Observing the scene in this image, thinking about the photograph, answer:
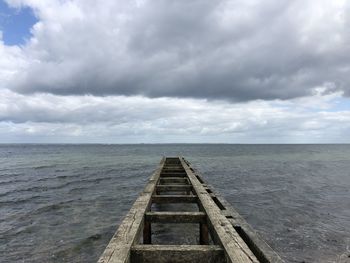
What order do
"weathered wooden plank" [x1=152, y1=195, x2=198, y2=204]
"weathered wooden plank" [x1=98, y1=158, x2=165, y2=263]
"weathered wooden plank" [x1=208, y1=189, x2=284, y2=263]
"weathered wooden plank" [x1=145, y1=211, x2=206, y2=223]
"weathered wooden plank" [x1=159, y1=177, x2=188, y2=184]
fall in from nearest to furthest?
"weathered wooden plank" [x1=98, y1=158, x2=165, y2=263] < "weathered wooden plank" [x1=208, y1=189, x2=284, y2=263] < "weathered wooden plank" [x1=145, y1=211, x2=206, y2=223] < "weathered wooden plank" [x1=152, y1=195, x2=198, y2=204] < "weathered wooden plank" [x1=159, y1=177, x2=188, y2=184]

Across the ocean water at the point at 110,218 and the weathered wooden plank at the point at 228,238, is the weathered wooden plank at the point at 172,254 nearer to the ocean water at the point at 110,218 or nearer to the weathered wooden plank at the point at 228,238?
the weathered wooden plank at the point at 228,238

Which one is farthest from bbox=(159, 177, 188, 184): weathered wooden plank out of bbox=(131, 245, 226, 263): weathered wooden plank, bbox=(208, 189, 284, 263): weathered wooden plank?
bbox=(131, 245, 226, 263): weathered wooden plank

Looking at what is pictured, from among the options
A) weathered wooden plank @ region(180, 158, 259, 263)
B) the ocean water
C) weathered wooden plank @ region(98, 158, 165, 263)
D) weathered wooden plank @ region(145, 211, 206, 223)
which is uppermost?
weathered wooden plank @ region(98, 158, 165, 263)

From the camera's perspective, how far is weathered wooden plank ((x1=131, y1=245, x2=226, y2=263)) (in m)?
3.97

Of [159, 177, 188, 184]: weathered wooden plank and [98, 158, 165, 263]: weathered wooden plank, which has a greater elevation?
[98, 158, 165, 263]: weathered wooden plank

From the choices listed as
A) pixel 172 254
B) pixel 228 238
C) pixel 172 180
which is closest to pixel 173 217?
pixel 228 238

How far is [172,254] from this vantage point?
158 inches

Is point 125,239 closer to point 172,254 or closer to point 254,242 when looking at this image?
point 172,254

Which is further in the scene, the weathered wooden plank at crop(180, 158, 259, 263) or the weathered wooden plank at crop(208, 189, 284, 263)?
the weathered wooden plank at crop(208, 189, 284, 263)

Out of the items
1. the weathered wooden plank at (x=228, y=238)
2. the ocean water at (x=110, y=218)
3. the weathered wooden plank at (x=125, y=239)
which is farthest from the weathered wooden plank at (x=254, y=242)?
the ocean water at (x=110, y=218)

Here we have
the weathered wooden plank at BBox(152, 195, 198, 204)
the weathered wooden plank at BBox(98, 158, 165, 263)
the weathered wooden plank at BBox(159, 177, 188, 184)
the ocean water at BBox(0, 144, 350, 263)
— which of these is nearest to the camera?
the weathered wooden plank at BBox(98, 158, 165, 263)

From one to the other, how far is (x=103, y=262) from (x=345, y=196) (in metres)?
20.2

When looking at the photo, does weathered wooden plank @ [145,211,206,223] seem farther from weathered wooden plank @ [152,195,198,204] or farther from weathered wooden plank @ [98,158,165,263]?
weathered wooden plank @ [152,195,198,204]

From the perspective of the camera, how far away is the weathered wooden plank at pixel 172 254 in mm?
3975
